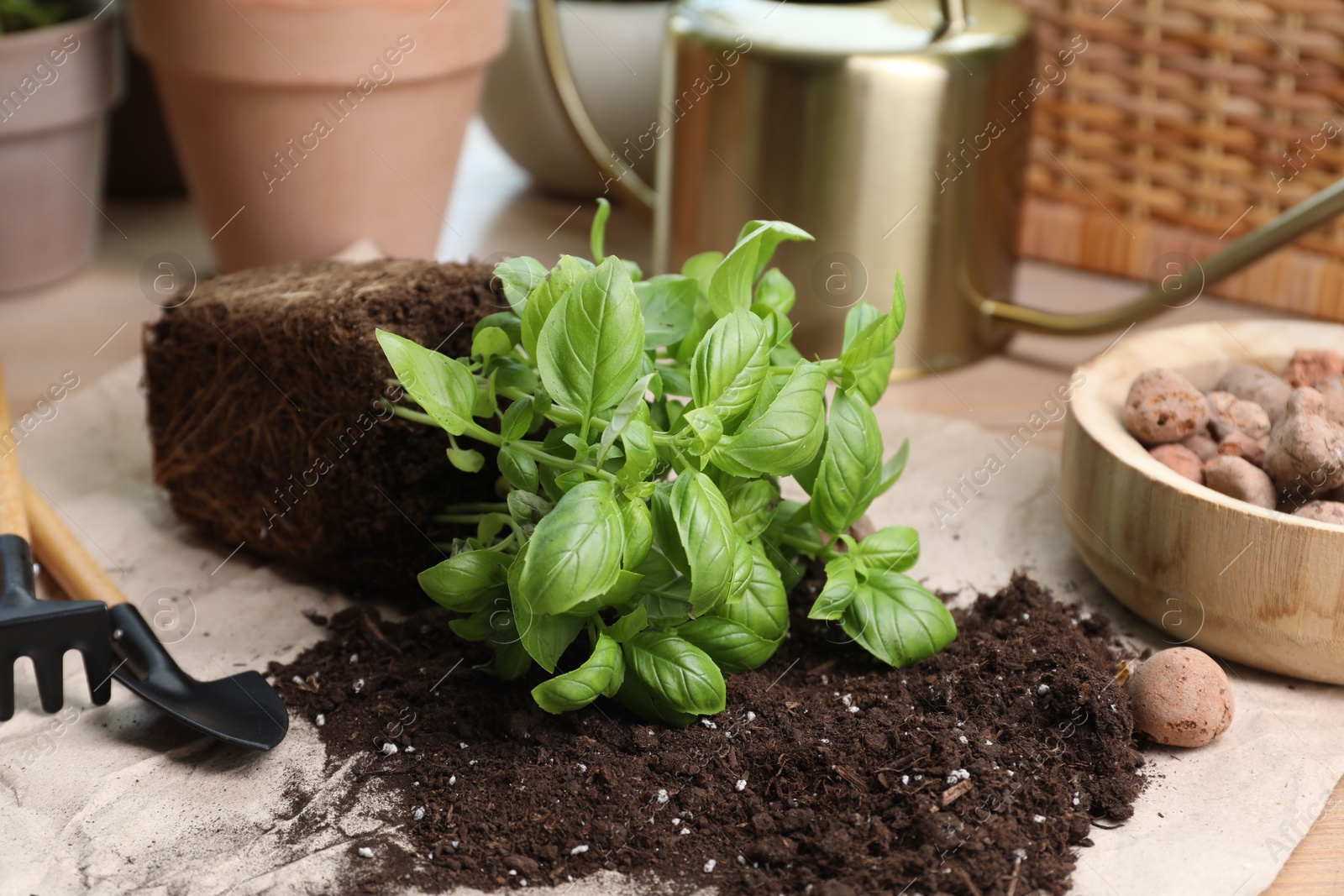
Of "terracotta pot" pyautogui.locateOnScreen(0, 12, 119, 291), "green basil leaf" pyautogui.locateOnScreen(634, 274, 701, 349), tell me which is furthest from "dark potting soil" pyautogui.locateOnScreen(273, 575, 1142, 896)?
"terracotta pot" pyautogui.locateOnScreen(0, 12, 119, 291)

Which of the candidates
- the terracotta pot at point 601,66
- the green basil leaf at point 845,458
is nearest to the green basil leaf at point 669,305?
the green basil leaf at point 845,458

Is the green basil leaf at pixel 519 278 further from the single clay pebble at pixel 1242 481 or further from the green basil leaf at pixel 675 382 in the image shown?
the single clay pebble at pixel 1242 481

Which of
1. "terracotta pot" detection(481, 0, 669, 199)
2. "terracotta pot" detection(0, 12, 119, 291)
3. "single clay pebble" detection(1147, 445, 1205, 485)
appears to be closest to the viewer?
"single clay pebble" detection(1147, 445, 1205, 485)

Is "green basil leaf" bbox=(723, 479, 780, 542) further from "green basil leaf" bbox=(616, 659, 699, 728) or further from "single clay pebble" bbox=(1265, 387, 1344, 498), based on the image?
"single clay pebble" bbox=(1265, 387, 1344, 498)

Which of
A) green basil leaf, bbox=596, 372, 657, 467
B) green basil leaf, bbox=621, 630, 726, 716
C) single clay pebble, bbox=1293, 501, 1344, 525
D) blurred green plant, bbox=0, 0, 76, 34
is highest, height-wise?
blurred green plant, bbox=0, 0, 76, 34

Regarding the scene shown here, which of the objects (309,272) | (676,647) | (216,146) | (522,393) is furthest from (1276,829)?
(216,146)

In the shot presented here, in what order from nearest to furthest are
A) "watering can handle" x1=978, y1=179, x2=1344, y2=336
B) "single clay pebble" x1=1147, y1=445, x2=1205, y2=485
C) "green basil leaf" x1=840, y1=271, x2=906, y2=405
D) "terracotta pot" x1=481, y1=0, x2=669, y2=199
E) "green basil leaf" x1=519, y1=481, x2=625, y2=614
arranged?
"green basil leaf" x1=519, y1=481, x2=625, y2=614 < "green basil leaf" x1=840, y1=271, x2=906, y2=405 < "single clay pebble" x1=1147, y1=445, x2=1205, y2=485 < "watering can handle" x1=978, y1=179, x2=1344, y2=336 < "terracotta pot" x1=481, y1=0, x2=669, y2=199

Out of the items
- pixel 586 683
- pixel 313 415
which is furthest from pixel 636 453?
pixel 313 415
